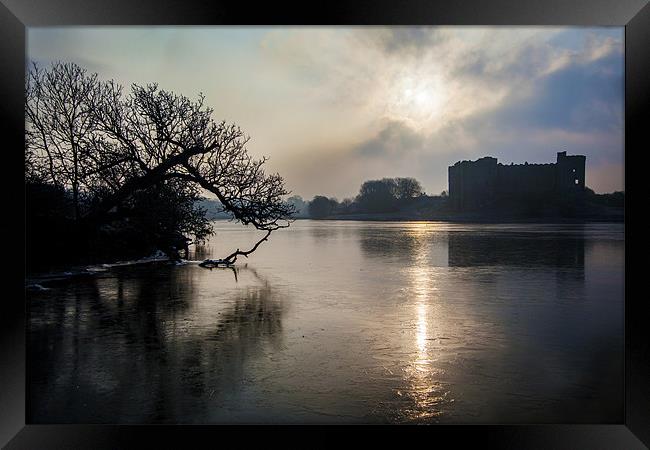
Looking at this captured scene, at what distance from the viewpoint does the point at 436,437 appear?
5.27 metres

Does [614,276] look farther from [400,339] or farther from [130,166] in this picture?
[130,166]

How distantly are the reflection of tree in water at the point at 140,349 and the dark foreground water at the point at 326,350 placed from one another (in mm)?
28

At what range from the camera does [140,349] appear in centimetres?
789

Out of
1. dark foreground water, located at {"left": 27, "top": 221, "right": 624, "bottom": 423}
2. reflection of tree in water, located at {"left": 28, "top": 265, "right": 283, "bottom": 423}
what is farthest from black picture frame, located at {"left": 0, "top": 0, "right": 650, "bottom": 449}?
reflection of tree in water, located at {"left": 28, "top": 265, "right": 283, "bottom": 423}

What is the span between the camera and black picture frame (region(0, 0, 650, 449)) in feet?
18.5

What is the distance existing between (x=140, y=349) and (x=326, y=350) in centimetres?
296

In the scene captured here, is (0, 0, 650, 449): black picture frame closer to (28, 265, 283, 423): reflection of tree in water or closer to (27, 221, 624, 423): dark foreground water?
(27, 221, 624, 423): dark foreground water

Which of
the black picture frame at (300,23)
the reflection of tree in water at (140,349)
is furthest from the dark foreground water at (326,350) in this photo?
the black picture frame at (300,23)

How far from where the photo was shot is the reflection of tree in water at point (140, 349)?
5.83 m

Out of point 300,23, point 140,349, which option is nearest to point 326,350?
point 140,349

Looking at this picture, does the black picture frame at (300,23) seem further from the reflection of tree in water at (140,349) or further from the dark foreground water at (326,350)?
the reflection of tree in water at (140,349)

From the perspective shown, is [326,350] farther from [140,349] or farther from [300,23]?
[300,23]
